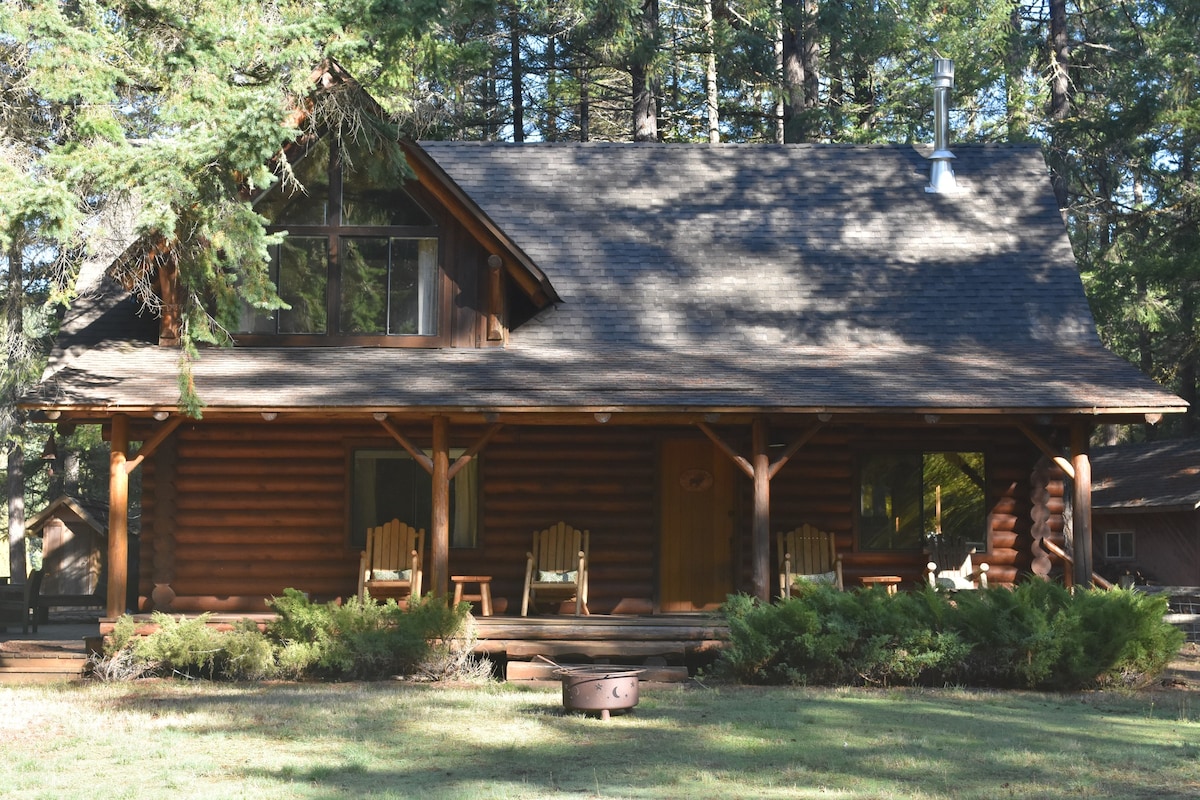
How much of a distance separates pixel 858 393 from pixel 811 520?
2.67 m

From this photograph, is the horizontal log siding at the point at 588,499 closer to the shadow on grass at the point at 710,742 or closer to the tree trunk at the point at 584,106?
the shadow on grass at the point at 710,742

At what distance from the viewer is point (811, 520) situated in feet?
53.6

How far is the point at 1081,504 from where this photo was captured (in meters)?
14.4

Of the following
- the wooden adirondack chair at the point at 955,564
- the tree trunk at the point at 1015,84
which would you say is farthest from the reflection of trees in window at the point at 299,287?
the tree trunk at the point at 1015,84

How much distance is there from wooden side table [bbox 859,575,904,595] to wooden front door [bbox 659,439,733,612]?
171 centimetres

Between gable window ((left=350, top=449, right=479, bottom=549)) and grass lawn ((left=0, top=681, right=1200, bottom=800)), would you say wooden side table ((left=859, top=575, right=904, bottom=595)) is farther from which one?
gable window ((left=350, top=449, right=479, bottom=549))

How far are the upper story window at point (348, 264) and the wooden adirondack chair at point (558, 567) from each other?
277cm

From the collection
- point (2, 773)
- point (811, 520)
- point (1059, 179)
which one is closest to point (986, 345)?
point (811, 520)

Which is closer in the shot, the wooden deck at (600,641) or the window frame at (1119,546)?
the wooden deck at (600,641)

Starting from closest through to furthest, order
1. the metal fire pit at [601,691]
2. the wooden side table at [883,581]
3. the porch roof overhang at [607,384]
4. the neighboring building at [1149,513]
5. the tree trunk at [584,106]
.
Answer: the metal fire pit at [601,691], the porch roof overhang at [607,384], the wooden side table at [883,581], the neighboring building at [1149,513], the tree trunk at [584,106]

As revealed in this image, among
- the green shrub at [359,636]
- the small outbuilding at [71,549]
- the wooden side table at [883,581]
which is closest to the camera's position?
the green shrub at [359,636]

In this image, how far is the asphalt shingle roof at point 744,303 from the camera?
14.2 meters

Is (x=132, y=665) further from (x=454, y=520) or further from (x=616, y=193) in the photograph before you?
(x=616, y=193)

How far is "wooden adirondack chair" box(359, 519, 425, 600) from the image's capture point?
1526 cm
